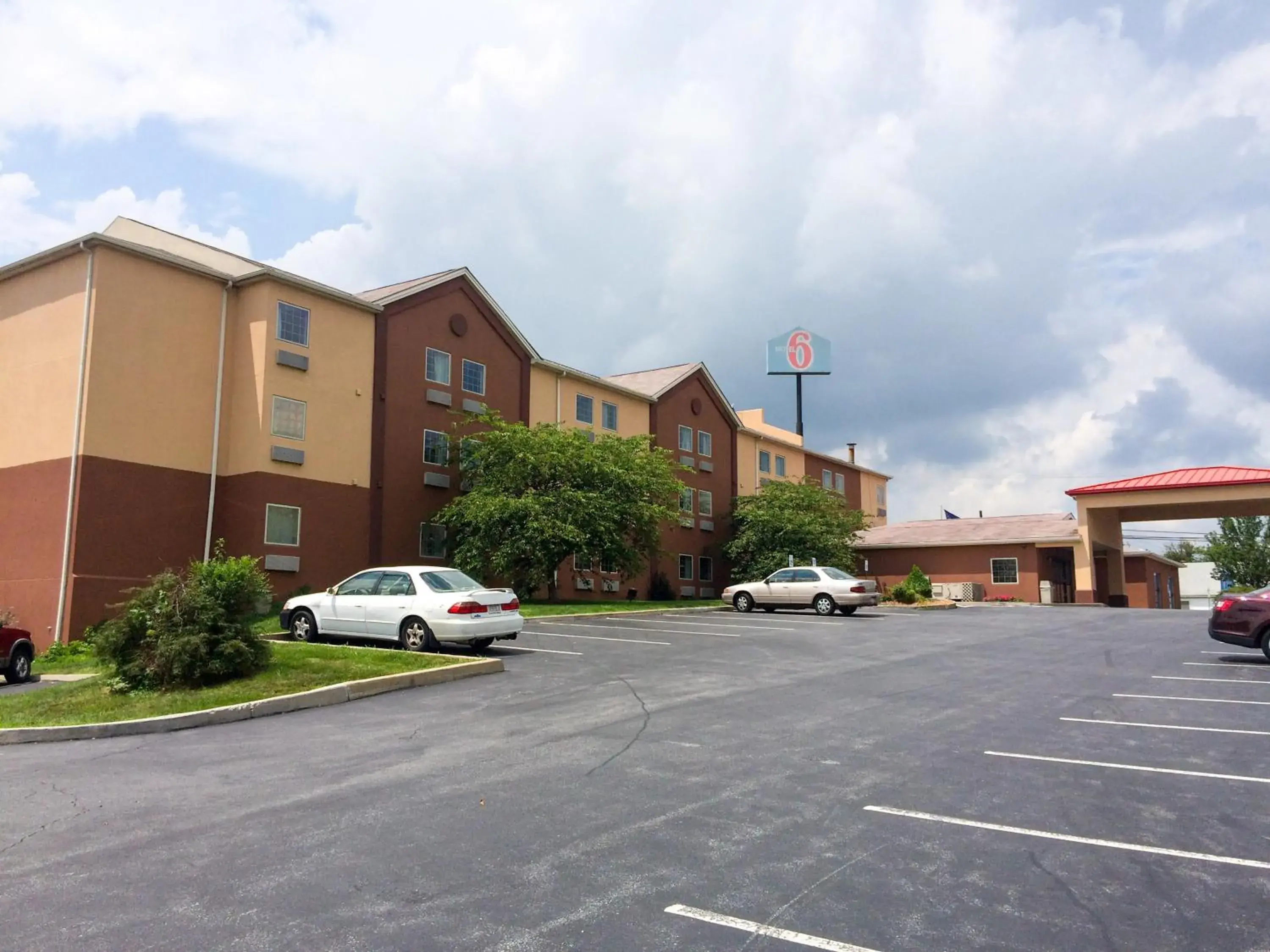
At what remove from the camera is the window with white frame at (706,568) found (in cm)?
4475

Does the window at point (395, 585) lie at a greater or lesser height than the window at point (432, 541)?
lesser

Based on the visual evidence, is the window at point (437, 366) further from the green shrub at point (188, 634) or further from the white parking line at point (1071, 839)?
the white parking line at point (1071, 839)

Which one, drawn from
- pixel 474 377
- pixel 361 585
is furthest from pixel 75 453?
pixel 474 377

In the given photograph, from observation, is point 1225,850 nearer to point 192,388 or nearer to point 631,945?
point 631,945

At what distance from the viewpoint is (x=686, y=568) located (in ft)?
143

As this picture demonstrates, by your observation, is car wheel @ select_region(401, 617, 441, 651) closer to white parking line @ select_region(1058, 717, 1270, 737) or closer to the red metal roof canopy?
white parking line @ select_region(1058, 717, 1270, 737)

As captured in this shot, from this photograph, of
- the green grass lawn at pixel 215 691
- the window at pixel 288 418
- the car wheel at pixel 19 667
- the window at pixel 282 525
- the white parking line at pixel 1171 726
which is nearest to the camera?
the white parking line at pixel 1171 726

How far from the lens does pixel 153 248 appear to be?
24.7m

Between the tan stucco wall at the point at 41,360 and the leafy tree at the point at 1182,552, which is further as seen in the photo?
the leafy tree at the point at 1182,552

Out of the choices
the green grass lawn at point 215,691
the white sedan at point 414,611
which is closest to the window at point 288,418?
the white sedan at point 414,611

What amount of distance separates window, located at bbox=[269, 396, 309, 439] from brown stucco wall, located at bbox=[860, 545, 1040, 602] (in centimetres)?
3180

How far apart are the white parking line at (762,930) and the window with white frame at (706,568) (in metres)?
40.0

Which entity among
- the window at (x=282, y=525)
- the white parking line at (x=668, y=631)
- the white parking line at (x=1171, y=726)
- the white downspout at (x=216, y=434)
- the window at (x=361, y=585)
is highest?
the white downspout at (x=216, y=434)

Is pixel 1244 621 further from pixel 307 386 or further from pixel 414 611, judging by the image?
pixel 307 386
